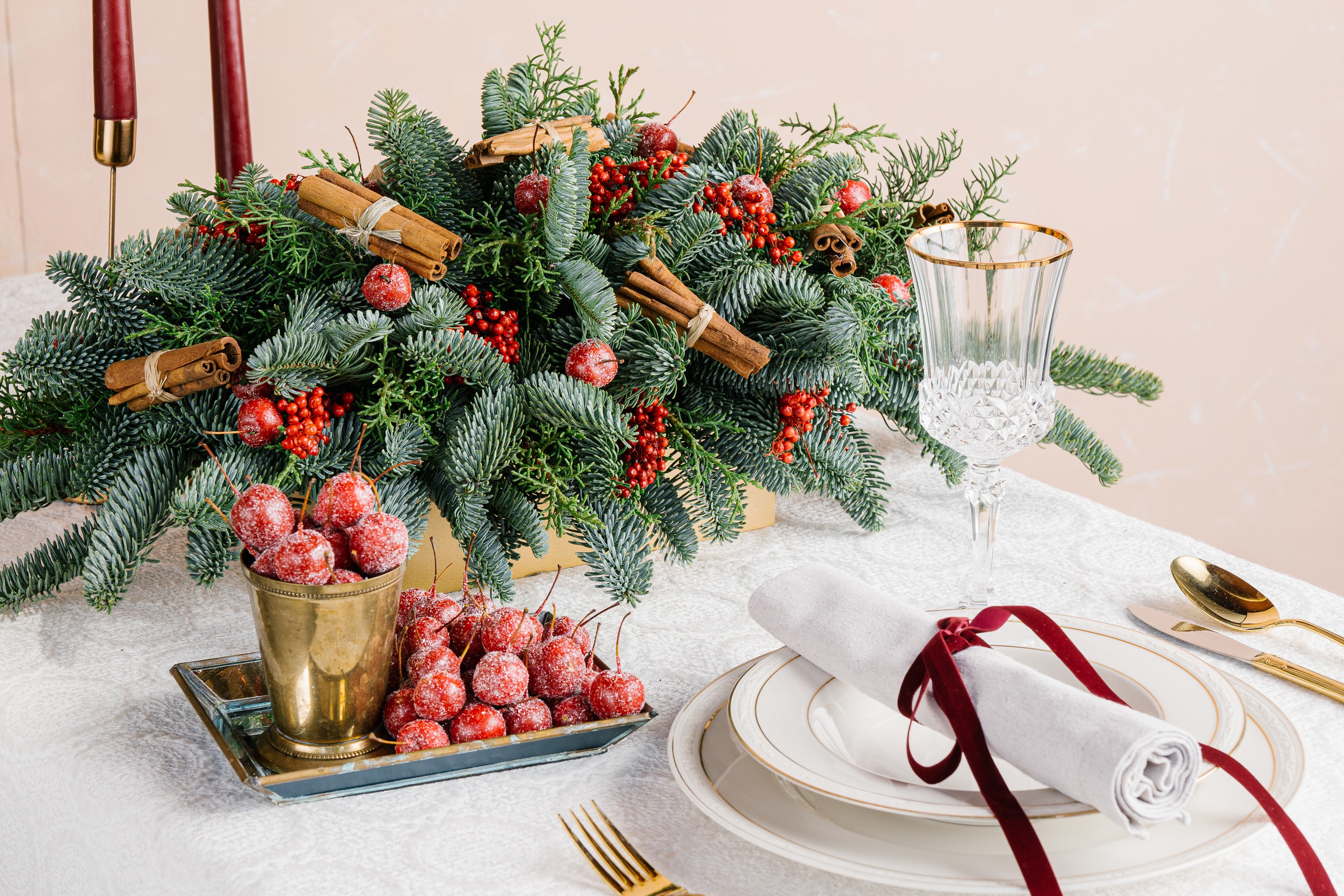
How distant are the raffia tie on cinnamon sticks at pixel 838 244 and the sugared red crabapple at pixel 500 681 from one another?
16.5 inches

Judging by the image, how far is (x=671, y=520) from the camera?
827mm

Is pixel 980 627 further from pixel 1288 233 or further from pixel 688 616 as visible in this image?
pixel 1288 233

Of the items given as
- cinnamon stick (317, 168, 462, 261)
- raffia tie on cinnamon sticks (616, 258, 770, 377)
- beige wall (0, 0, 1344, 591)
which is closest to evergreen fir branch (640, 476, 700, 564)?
raffia tie on cinnamon sticks (616, 258, 770, 377)

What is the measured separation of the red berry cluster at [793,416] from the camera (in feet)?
2.72

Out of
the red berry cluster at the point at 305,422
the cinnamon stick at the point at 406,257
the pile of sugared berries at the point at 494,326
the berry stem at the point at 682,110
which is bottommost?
the red berry cluster at the point at 305,422

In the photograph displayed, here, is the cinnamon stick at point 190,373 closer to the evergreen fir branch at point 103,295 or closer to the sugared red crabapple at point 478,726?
the evergreen fir branch at point 103,295

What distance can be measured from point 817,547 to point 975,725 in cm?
38

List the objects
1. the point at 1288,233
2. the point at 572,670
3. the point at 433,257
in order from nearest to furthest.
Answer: the point at 572,670 → the point at 433,257 → the point at 1288,233

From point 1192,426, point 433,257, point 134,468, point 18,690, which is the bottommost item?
point 1192,426

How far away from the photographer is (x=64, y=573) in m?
0.76

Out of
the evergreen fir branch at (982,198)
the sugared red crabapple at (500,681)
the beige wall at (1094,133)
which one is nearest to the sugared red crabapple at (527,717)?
the sugared red crabapple at (500,681)

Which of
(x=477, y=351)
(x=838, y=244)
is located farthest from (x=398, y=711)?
(x=838, y=244)

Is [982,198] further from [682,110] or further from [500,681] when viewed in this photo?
[500,681]

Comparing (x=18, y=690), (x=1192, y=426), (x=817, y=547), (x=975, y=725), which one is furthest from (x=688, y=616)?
(x=1192, y=426)
